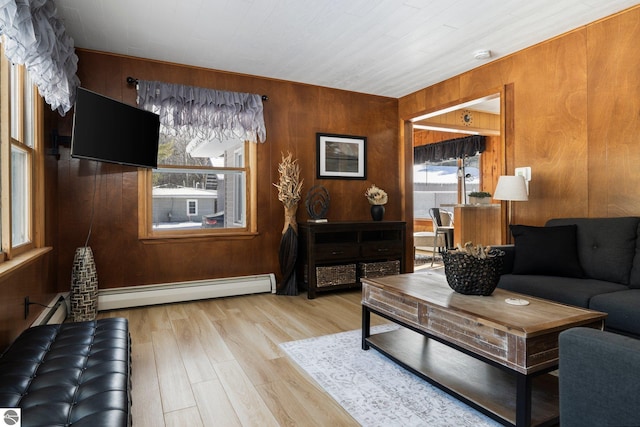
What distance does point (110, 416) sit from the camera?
1.21 meters

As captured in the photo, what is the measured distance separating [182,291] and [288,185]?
1.59m

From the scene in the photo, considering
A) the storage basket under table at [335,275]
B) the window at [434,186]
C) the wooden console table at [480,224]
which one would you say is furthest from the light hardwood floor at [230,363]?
the window at [434,186]

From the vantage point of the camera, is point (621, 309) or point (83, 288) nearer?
point (621, 309)

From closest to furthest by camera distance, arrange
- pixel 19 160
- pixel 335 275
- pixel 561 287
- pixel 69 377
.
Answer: pixel 69 377, pixel 561 287, pixel 19 160, pixel 335 275

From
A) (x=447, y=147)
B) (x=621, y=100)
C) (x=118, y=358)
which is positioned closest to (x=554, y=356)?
(x=118, y=358)

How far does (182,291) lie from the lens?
3.83 m

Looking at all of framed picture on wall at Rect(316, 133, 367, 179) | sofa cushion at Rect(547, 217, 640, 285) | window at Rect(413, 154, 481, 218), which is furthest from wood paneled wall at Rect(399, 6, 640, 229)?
window at Rect(413, 154, 481, 218)

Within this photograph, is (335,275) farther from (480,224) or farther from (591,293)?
(480,224)

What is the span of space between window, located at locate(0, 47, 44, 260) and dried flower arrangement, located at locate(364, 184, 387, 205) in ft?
11.1

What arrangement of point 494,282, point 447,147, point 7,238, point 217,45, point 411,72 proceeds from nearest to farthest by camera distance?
point 494,282
point 7,238
point 217,45
point 411,72
point 447,147

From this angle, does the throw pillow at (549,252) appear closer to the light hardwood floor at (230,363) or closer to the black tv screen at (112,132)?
the light hardwood floor at (230,363)

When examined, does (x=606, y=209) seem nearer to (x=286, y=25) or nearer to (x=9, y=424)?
(x=286, y=25)

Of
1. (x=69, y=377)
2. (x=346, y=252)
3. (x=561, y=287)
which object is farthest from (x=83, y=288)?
(x=561, y=287)

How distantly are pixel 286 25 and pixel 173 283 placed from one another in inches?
109
